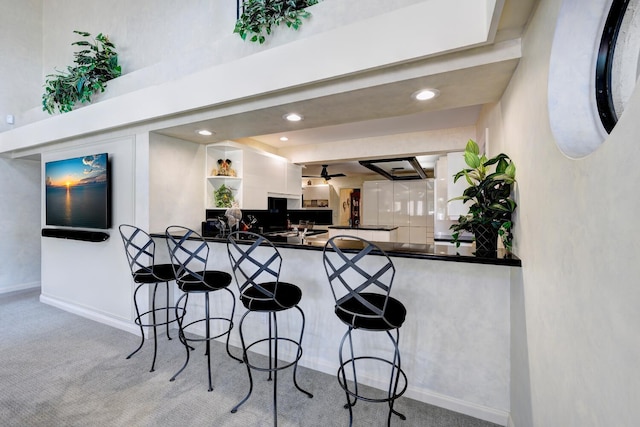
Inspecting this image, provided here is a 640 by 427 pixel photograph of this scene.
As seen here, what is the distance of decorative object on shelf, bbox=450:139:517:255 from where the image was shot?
5.16 feet

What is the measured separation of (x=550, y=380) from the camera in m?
1.07

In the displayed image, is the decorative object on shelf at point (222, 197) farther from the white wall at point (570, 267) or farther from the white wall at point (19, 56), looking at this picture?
the white wall at point (19, 56)

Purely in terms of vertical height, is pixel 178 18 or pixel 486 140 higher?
pixel 178 18

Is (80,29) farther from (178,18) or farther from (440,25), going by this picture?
(440,25)

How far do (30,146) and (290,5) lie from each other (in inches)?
163

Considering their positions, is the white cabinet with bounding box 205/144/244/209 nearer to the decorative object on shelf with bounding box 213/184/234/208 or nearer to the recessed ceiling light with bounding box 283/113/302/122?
the decorative object on shelf with bounding box 213/184/234/208

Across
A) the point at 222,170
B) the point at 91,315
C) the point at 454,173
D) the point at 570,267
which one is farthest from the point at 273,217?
the point at 570,267

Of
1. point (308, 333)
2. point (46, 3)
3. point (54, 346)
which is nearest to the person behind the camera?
point (308, 333)

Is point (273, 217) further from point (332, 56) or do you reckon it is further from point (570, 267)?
point (570, 267)

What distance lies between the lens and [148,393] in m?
1.98

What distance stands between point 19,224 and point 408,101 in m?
6.18

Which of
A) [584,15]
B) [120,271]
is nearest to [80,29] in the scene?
[120,271]

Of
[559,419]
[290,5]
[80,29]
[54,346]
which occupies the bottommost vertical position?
[54,346]

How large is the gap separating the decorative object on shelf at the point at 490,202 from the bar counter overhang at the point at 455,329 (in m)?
0.13
